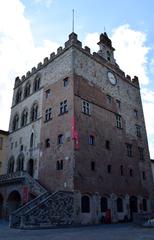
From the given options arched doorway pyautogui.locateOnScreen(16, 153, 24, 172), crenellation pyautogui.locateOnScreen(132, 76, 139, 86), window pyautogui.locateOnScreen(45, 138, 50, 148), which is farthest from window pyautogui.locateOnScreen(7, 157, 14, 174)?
crenellation pyautogui.locateOnScreen(132, 76, 139, 86)

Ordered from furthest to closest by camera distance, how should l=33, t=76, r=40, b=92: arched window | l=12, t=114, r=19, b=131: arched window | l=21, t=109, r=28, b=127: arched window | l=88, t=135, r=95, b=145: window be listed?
1. l=12, t=114, r=19, b=131: arched window
2. l=33, t=76, r=40, b=92: arched window
3. l=21, t=109, r=28, b=127: arched window
4. l=88, t=135, r=95, b=145: window

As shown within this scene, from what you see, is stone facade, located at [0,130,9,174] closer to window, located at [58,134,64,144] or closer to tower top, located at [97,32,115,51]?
window, located at [58,134,64,144]

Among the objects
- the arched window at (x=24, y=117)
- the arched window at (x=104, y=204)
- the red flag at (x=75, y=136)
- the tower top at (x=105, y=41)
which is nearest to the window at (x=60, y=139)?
the red flag at (x=75, y=136)

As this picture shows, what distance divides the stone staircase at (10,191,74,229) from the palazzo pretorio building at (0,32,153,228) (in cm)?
8

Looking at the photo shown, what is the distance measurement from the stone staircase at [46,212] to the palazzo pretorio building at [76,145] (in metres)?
0.08

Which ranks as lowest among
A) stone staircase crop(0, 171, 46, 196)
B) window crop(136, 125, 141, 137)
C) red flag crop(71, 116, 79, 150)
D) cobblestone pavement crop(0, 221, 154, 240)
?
cobblestone pavement crop(0, 221, 154, 240)

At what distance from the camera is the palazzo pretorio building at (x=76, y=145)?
23.5 m

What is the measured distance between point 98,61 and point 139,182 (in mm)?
18082

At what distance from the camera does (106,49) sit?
122 feet

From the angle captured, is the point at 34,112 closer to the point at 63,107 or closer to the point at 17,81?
the point at 63,107

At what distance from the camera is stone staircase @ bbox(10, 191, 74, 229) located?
1844cm

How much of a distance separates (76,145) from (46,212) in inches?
297

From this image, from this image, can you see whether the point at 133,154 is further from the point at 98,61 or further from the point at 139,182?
the point at 98,61

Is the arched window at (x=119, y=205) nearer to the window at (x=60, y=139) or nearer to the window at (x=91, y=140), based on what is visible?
the window at (x=91, y=140)
